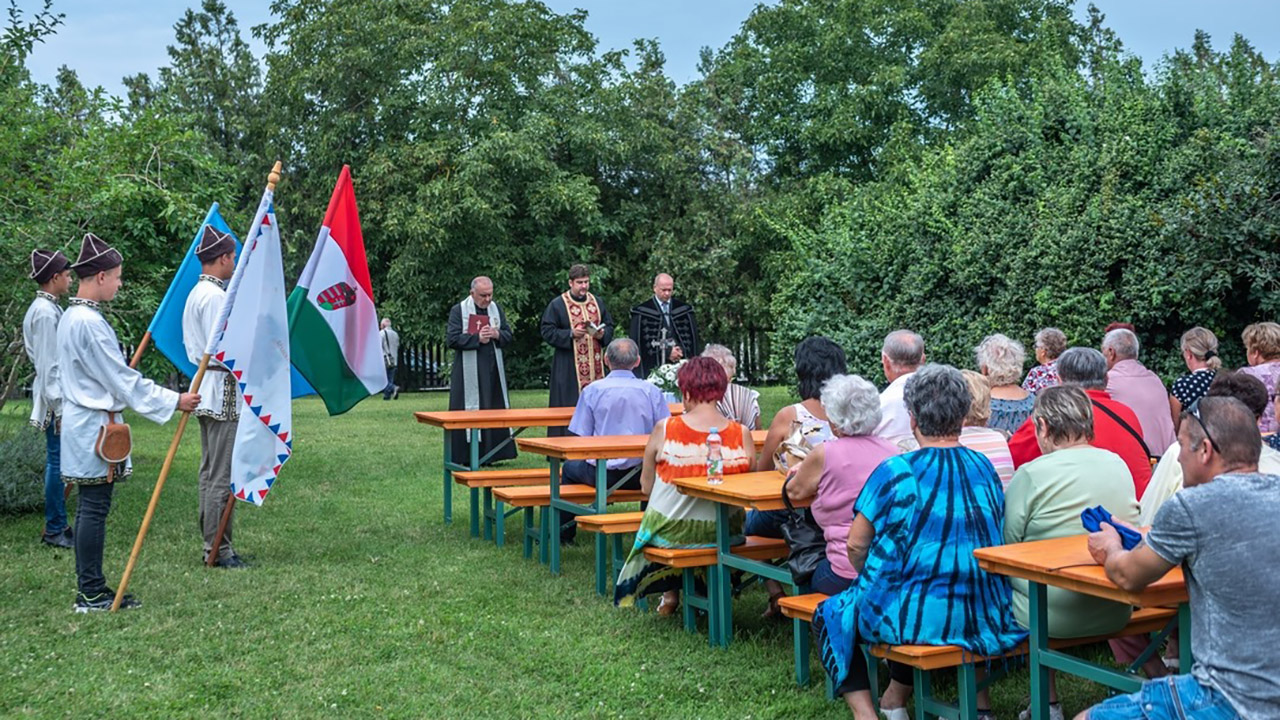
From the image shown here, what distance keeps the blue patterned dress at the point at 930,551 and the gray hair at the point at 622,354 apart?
3.28 metres

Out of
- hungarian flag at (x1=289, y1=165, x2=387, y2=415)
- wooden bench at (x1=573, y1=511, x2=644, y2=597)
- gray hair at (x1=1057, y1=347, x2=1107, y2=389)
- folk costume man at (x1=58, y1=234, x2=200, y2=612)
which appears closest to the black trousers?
folk costume man at (x1=58, y1=234, x2=200, y2=612)

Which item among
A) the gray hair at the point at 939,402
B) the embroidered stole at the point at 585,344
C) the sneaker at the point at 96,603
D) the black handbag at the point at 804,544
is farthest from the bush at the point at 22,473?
the gray hair at the point at 939,402

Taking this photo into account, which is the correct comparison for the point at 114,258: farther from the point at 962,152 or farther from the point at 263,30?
the point at 263,30

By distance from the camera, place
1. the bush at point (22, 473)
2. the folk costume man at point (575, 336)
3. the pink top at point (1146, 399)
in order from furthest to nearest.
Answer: the folk costume man at point (575, 336)
the bush at point (22, 473)
the pink top at point (1146, 399)

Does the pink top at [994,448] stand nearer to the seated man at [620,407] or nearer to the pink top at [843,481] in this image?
the pink top at [843,481]

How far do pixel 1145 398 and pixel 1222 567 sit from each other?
13.0 ft

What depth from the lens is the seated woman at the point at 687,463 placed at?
5.70 metres

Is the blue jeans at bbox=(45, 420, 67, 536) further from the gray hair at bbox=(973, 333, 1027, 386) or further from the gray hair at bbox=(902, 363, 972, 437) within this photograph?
the gray hair at bbox=(902, 363, 972, 437)

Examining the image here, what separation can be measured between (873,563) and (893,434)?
1.47 m

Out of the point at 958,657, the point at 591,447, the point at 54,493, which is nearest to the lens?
the point at 958,657

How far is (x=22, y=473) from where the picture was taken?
30.3ft

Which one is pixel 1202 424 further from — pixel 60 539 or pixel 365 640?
pixel 60 539

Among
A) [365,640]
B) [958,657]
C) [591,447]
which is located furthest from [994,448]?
[365,640]

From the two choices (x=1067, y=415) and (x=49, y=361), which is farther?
(x=49, y=361)
